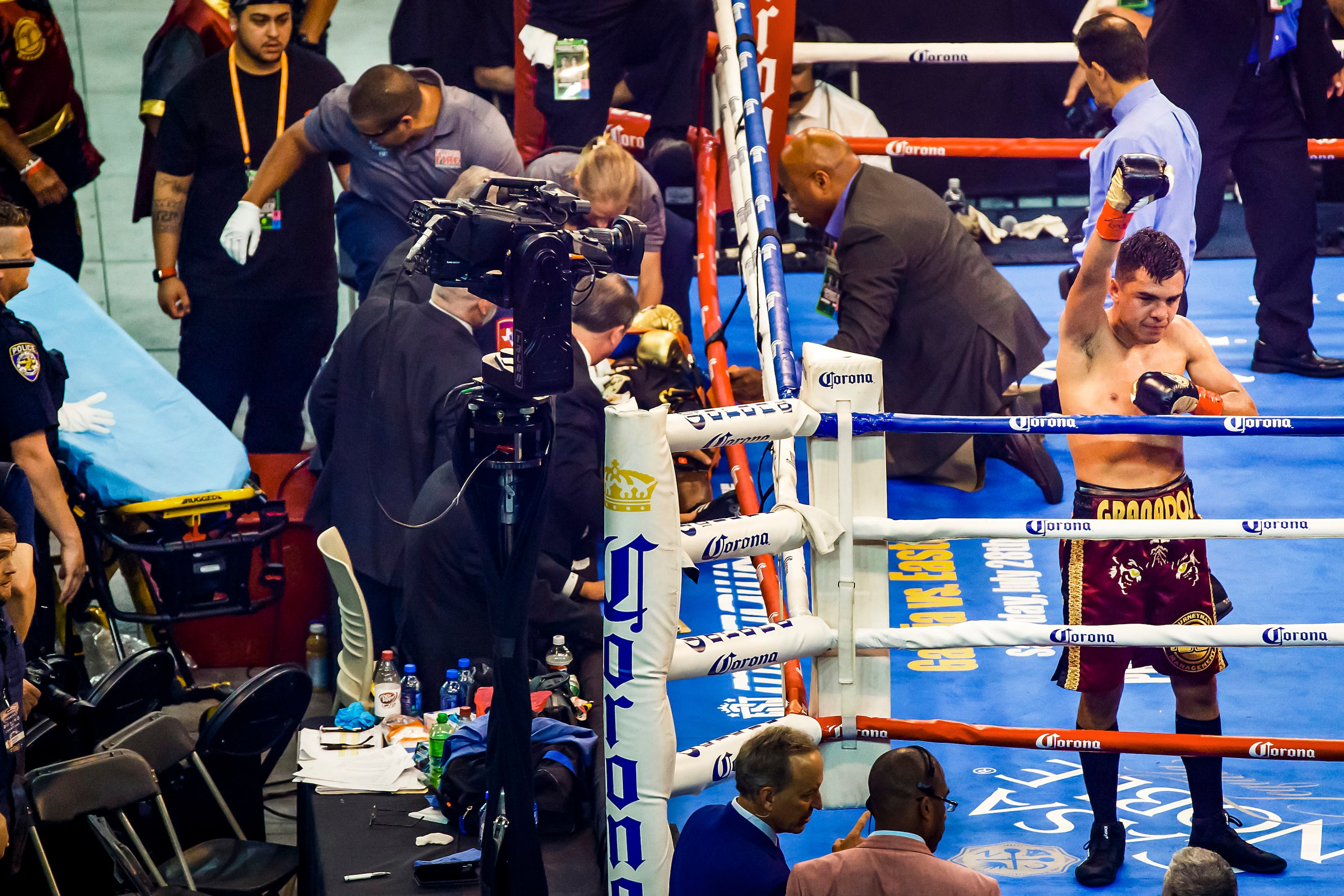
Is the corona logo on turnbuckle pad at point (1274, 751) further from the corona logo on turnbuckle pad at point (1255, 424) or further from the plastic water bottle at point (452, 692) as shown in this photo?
the plastic water bottle at point (452, 692)

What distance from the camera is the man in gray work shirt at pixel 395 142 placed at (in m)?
5.24

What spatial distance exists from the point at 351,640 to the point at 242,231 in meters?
2.38

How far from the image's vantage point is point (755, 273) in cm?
463

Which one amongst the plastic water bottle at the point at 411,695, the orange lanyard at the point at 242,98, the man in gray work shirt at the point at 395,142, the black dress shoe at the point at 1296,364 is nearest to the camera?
the plastic water bottle at the point at 411,695

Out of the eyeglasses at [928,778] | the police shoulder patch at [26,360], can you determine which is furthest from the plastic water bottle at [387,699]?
the eyeglasses at [928,778]

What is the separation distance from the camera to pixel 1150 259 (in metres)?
3.63

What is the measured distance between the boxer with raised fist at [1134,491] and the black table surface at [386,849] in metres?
1.11

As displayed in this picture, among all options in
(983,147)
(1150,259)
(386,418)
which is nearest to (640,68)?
(983,147)

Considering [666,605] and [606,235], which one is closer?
[666,605]

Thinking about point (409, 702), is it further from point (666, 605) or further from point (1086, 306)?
point (1086, 306)

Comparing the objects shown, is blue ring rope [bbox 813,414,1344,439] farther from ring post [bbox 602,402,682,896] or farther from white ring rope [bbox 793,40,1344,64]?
white ring rope [bbox 793,40,1344,64]

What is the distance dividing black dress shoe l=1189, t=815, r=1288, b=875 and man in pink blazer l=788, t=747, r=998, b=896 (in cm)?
105

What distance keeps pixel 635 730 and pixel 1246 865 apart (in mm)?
1559

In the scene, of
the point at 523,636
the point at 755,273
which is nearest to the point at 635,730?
the point at 523,636
